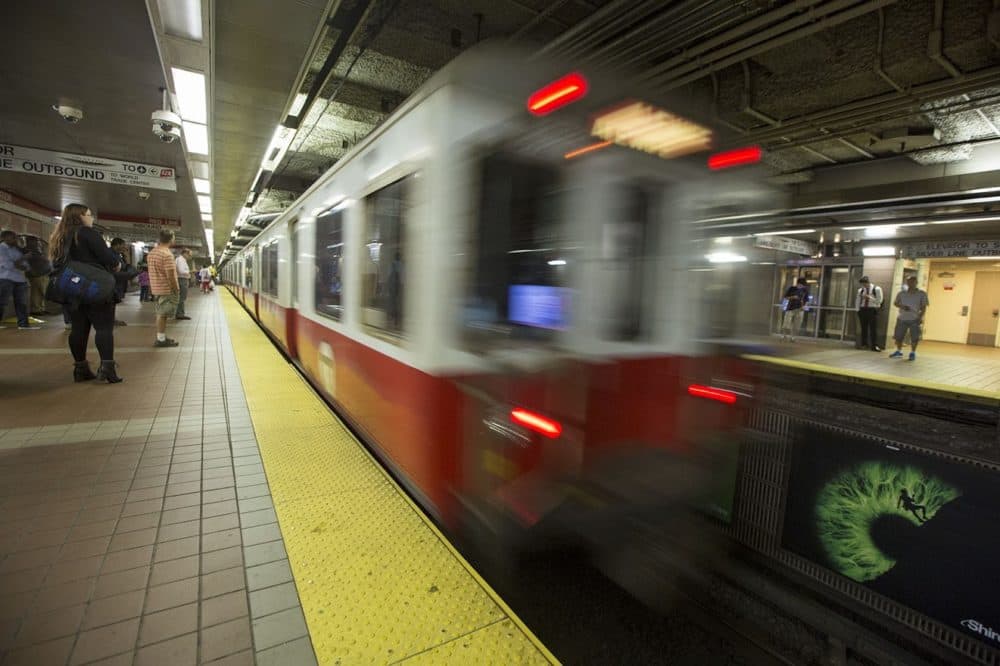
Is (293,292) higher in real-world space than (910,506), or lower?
higher

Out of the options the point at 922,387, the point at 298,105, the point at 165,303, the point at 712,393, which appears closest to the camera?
the point at 712,393

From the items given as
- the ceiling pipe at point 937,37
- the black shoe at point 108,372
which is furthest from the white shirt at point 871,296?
the black shoe at point 108,372

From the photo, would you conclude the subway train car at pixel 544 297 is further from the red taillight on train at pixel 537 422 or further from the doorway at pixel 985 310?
the doorway at pixel 985 310

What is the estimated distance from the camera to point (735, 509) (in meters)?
4.07

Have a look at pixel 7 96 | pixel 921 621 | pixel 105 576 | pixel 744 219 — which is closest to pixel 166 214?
pixel 7 96

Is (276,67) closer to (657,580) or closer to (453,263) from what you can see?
(453,263)

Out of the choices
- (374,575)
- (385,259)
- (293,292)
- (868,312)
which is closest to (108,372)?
(293,292)

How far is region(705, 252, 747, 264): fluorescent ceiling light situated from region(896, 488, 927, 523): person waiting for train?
2117 mm

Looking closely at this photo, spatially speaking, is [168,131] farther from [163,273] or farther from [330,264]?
[330,264]

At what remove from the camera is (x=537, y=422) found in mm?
2211

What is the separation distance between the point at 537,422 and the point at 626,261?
3.71ft

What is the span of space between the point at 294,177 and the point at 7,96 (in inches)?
257

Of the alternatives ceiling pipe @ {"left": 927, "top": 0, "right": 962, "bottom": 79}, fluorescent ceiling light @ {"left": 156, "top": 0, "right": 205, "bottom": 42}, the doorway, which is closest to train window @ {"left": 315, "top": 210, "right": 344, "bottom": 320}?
fluorescent ceiling light @ {"left": 156, "top": 0, "right": 205, "bottom": 42}

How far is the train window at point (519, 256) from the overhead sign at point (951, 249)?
580 inches
